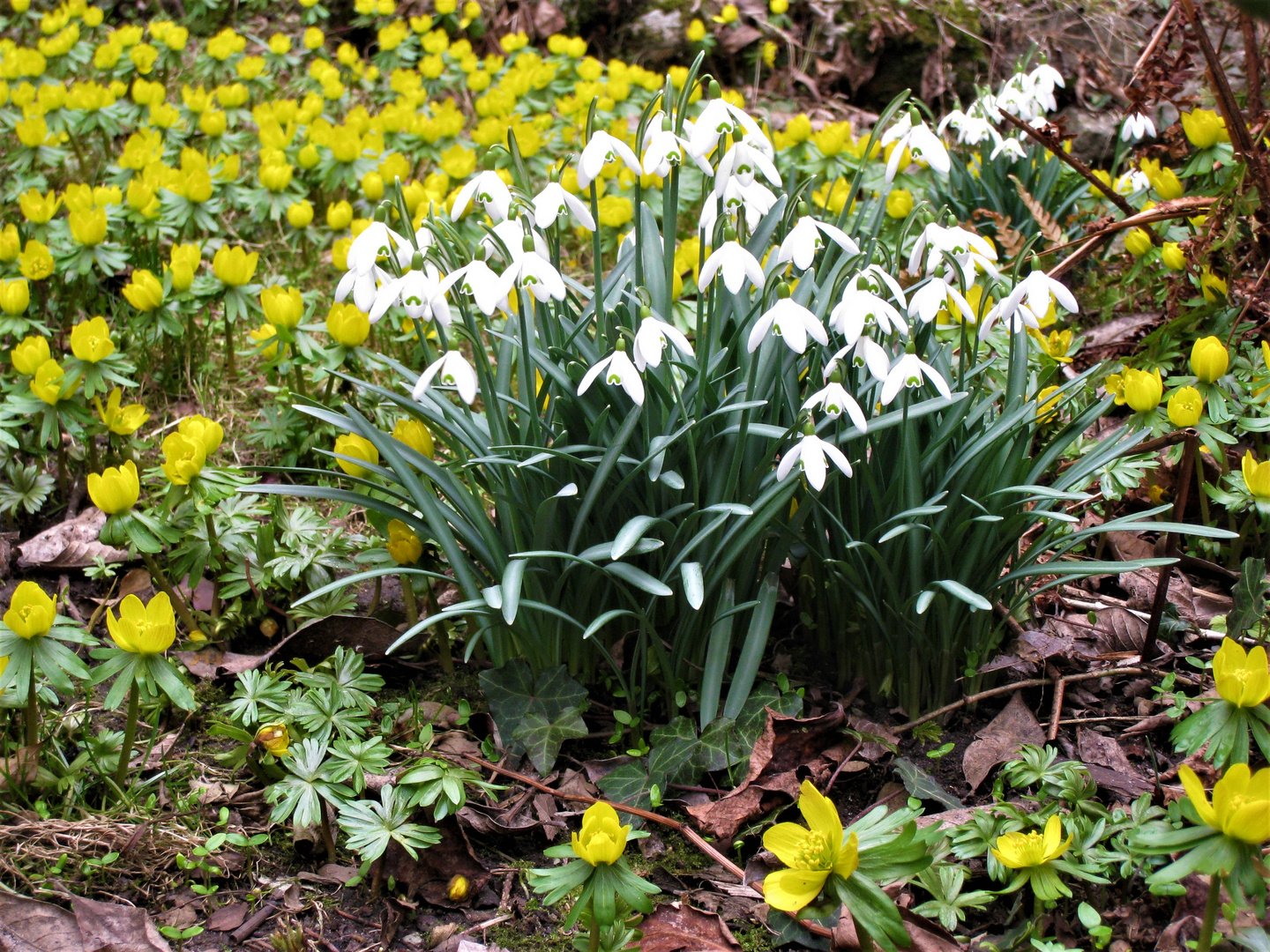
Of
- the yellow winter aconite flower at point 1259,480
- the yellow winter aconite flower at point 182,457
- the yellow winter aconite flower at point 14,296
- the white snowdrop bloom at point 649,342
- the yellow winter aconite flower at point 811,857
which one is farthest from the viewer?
the yellow winter aconite flower at point 14,296

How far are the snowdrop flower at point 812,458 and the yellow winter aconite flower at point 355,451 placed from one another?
0.88 meters

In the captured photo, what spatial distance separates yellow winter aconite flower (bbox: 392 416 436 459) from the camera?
208cm

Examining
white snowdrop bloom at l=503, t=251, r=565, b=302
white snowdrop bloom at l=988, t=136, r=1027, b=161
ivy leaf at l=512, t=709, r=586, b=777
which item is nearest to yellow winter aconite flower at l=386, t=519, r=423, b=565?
ivy leaf at l=512, t=709, r=586, b=777

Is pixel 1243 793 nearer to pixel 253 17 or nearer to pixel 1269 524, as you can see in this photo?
pixel 1269 524

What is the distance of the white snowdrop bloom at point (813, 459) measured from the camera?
Answer: 5.13 ft

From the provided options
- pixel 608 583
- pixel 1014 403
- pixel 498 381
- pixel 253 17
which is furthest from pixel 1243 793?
pixel 253 17

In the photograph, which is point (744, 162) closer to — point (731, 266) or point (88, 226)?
point (731, 266)

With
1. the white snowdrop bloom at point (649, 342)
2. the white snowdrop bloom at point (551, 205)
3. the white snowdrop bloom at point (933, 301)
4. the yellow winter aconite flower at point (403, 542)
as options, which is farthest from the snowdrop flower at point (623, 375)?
the yellow winter aconite flower at point (403, 542)

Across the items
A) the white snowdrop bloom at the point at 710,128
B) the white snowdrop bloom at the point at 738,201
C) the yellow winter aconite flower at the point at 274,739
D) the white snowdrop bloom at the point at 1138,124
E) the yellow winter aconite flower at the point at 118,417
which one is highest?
the white snowdrop bloom at the point at 1138,124

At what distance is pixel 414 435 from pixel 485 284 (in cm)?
54

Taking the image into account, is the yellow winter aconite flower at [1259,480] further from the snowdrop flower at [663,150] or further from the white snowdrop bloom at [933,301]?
the snowdrop flower at [663,150]

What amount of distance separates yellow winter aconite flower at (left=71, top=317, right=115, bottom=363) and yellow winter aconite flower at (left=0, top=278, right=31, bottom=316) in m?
0.35

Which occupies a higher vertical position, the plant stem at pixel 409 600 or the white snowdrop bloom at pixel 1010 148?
the white snowdrop bloom at pixel 1010 148

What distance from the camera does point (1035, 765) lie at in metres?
1.77
